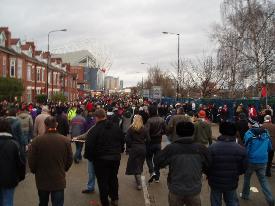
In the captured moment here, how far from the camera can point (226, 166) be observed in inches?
258

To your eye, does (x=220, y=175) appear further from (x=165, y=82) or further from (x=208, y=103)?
(x=165, y=82)

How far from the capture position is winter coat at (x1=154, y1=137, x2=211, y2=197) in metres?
5.91

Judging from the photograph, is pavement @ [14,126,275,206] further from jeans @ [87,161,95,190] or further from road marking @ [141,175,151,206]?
jeans @ [87,161,95,190]

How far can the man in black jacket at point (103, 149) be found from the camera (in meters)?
8.03

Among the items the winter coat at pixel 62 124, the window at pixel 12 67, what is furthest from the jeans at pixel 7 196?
the window at pixel 12 67

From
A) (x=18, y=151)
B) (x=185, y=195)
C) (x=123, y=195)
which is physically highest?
(x=18, y=151)

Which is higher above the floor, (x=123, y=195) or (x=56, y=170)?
(x=56, y=170)

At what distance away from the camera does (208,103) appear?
38094 mm

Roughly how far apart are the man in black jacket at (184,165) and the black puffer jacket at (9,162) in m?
2.08

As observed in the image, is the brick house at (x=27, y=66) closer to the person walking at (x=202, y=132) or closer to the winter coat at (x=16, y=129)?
the winter coat at (x=16, y=129)

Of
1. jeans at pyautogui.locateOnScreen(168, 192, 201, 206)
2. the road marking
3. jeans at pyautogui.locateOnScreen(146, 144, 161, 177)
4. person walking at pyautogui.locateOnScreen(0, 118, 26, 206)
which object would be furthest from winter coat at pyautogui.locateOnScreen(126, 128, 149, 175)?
jeans at pyautogui.locateOnScreen(168, 192, 201, 206)

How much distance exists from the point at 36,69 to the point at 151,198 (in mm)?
48313

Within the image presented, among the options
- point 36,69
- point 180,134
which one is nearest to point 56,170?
point 180,134

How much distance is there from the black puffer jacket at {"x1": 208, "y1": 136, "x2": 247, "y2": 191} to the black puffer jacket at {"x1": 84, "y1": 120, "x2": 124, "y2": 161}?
6.98 feet
